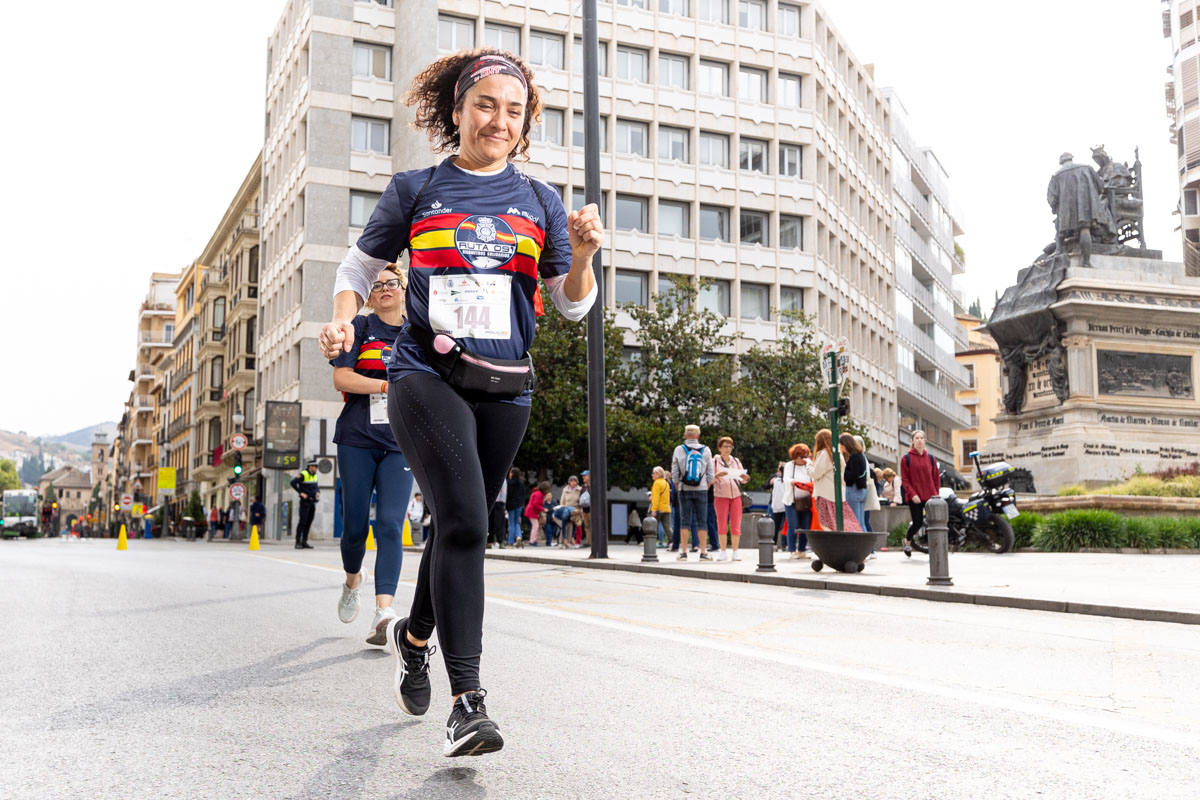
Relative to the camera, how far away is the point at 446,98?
464 centimetres

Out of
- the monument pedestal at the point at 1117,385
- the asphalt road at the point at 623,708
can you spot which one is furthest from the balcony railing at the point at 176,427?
the asphalt road at the point at 623,708

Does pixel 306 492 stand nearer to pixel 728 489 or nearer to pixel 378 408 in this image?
pixel 728 489

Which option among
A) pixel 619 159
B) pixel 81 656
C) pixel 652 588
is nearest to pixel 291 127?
pixel 619 159

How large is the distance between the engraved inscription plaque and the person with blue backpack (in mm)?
11224

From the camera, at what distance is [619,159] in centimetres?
5138

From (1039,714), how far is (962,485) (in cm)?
3912

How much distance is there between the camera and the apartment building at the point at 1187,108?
68688mm

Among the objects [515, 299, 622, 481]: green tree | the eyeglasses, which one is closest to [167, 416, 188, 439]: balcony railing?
[515, 299, 622, 481]: green tree

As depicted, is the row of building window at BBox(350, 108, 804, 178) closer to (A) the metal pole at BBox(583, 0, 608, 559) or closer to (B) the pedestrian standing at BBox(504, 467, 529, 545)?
(B) the pedestrian standing at BBox(504, 467, 529, 545)

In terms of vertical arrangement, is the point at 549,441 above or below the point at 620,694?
above

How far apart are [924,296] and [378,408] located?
71331 mm

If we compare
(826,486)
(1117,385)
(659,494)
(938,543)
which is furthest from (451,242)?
(1117,385)

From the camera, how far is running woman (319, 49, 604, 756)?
155 inches

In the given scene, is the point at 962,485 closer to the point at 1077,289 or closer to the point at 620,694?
the point at 1077,289
